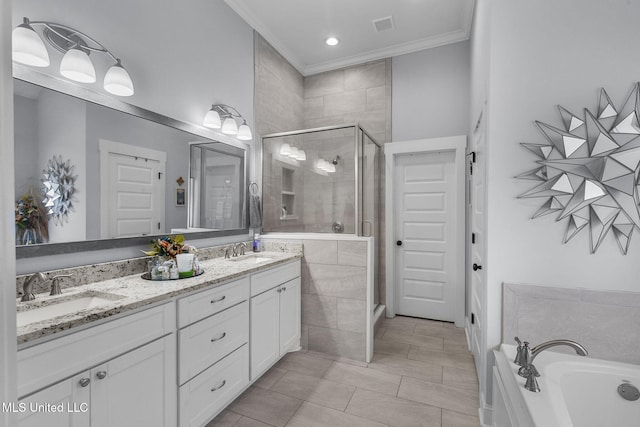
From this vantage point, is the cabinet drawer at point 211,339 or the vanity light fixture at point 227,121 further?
the vanity light fixture at point 227,121

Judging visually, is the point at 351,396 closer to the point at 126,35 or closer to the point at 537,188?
the point at 537,188

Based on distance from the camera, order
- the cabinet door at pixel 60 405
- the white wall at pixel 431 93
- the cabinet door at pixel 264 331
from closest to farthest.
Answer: the cabinet door at pixel 60 405
the cabinet door at pixel 264 331
the white wall at pixel 431 93

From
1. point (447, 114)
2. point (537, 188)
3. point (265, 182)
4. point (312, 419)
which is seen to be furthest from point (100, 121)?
point (447, 114)

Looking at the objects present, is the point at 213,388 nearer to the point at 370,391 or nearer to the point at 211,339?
the point at 211,339

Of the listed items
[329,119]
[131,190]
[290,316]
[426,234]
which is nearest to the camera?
[131,190]

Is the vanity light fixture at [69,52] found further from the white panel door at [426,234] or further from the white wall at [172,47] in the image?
the white panel door at [426,234]

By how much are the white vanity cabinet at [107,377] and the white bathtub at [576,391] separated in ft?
5.22

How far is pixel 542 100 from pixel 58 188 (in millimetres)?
2621

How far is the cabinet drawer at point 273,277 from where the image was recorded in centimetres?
214

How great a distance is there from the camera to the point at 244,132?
281 centimetres

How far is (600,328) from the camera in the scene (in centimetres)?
163

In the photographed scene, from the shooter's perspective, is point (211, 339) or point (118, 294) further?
point (211, 339)

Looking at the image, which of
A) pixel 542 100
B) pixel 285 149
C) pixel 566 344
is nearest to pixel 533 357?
pixel 566 344

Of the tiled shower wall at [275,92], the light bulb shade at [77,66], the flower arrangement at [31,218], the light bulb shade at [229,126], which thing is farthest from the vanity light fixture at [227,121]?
the flower arrangement at [31,218]
